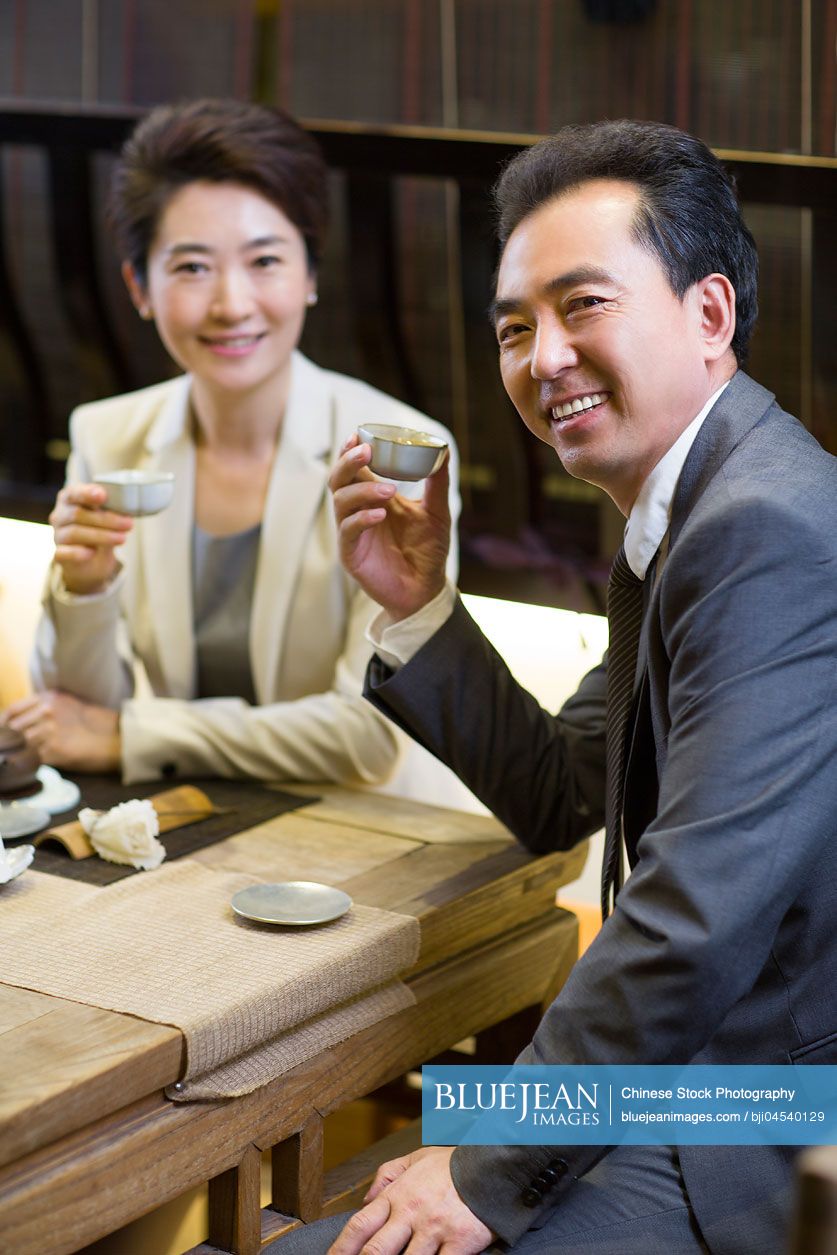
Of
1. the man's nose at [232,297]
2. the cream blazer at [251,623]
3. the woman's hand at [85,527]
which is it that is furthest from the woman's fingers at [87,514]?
the man's nose at [232,297]

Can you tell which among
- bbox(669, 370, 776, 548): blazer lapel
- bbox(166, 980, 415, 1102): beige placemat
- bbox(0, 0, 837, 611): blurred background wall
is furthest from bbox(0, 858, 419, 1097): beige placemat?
bbox(0, 0, 837, 611): blurred background wall

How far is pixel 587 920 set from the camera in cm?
283

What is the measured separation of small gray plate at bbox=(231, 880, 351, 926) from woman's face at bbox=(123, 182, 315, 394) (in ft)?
3.25

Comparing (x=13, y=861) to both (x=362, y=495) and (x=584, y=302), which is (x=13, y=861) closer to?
(x=362, y=495)

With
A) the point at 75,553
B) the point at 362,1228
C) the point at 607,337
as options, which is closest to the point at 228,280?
the point at 75,553

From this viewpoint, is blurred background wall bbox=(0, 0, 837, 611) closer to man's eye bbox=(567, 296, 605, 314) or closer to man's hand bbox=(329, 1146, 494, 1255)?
man's eye bbox=(567, 296, 605, 314)

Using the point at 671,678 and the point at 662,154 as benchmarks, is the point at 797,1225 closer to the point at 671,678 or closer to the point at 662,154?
the point at 671,678

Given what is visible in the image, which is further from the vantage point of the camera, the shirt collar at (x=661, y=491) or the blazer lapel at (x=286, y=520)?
the blazer lapel at (x=286, y=520)

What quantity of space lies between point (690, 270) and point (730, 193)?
13 centimetres

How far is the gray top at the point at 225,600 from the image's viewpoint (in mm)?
2568

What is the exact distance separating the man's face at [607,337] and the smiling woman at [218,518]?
67cm

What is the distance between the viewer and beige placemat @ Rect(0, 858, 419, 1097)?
1.54 m

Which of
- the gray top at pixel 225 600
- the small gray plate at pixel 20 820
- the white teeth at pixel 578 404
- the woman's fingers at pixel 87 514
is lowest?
the small gray plate at pixel 20 820

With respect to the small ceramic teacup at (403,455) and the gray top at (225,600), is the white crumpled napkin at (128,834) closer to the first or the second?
the small ceramic teacup at (403,455)
